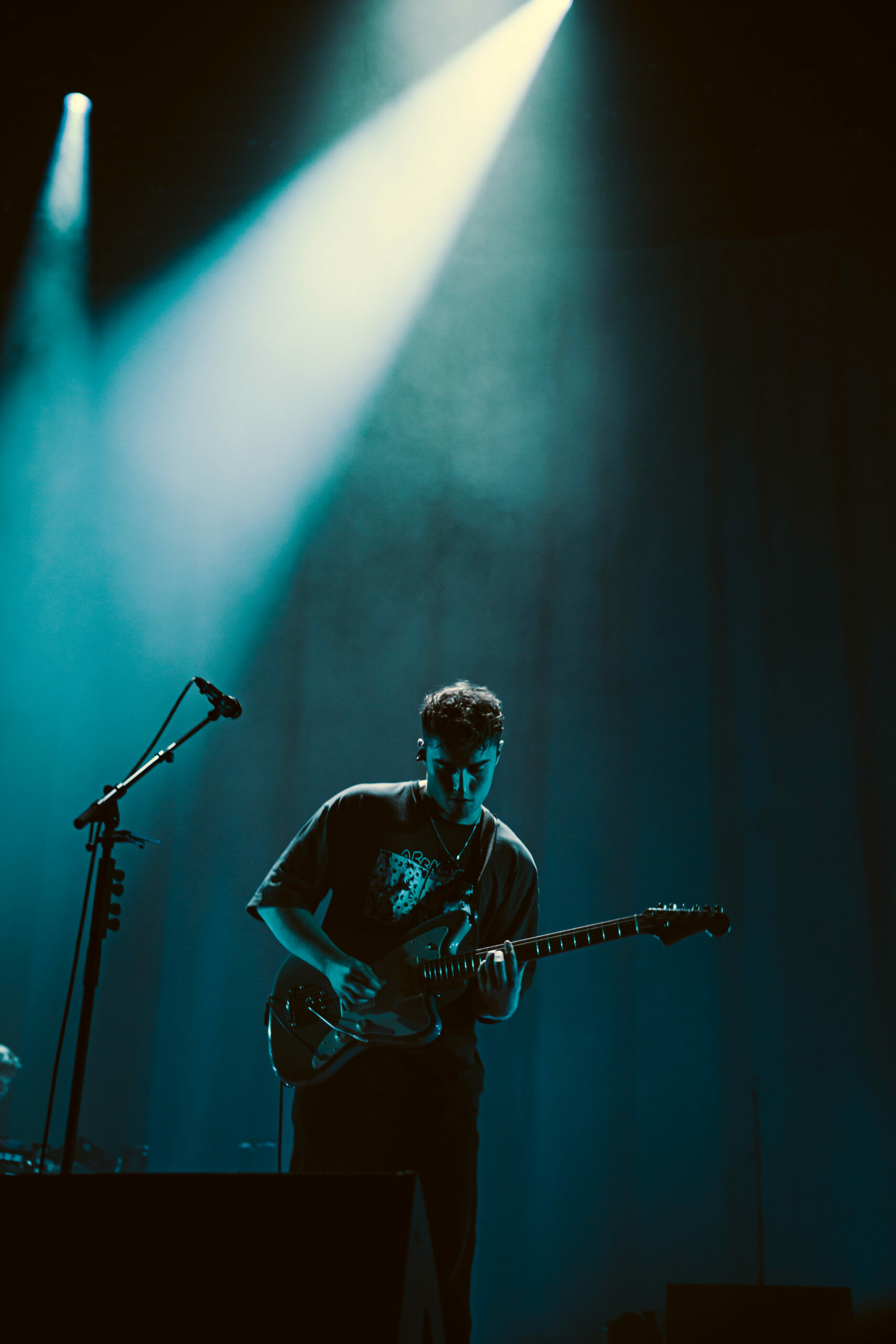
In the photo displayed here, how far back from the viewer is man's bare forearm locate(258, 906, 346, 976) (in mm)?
2508

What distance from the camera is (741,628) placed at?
15.8ft

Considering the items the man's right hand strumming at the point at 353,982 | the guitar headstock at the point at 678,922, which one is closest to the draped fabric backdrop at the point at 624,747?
the guitar headstock at the point at 678,922

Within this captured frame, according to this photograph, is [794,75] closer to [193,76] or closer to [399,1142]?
[193,76]

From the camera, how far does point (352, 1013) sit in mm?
2498

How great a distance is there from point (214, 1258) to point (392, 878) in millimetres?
1601

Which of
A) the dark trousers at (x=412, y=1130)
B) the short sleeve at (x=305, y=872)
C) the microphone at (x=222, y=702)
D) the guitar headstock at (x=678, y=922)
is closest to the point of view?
the dark trousers at (x=412, y=1130)

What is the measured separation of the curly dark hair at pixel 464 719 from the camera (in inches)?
105

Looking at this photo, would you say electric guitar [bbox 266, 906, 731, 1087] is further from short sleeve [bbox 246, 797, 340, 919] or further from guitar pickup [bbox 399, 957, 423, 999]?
short sleeve [bbox 246, 797, 340, 919]

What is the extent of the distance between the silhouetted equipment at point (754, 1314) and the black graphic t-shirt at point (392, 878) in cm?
87

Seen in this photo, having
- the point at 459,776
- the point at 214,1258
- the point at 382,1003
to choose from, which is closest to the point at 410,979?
the point at 382,1003

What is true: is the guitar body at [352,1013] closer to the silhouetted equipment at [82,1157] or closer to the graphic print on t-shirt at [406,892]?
the graphic print on t-shirt at [406,892]

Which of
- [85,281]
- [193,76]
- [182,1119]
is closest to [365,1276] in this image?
[182,1119]

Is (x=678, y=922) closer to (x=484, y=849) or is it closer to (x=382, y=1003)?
(x=484, y=849)

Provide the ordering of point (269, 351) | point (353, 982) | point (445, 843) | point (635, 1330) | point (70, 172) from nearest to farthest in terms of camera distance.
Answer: point (353, 982), point (445, 843), point (635, 1330), point (70, 172), point (269, 351)
